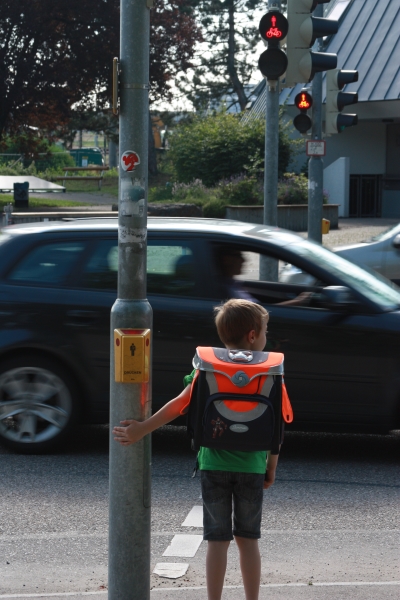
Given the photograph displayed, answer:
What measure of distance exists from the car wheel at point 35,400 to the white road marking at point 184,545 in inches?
71.8

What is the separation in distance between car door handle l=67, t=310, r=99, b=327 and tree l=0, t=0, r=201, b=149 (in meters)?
27.6

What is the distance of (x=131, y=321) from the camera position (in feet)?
12.2

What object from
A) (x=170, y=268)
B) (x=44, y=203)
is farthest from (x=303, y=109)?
(x=44, y=203)

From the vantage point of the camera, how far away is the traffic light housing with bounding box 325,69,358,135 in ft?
49.3

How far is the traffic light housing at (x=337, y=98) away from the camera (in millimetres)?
15023

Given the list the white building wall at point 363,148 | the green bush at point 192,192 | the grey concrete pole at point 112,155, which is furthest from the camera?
the grey concrete pole at point 112,155

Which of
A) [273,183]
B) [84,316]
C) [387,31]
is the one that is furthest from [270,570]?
[387,31]

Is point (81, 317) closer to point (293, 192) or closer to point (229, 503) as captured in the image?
point (229, 503)

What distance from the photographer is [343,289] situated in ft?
22.0

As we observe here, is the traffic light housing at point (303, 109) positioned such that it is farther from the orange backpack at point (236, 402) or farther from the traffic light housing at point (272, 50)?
the orange backpack at point (236, 402)

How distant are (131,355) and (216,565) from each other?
35.1 inches

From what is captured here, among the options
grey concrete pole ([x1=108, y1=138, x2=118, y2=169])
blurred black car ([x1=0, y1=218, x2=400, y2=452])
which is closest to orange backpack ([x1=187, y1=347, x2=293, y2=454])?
blurred black car ([x1=0, y1=218, x2=400, y2=452])

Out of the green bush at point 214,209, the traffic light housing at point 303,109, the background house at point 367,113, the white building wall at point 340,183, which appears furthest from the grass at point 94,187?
the traffic light housing at point 303,109

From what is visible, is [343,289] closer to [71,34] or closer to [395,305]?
[395,305]
